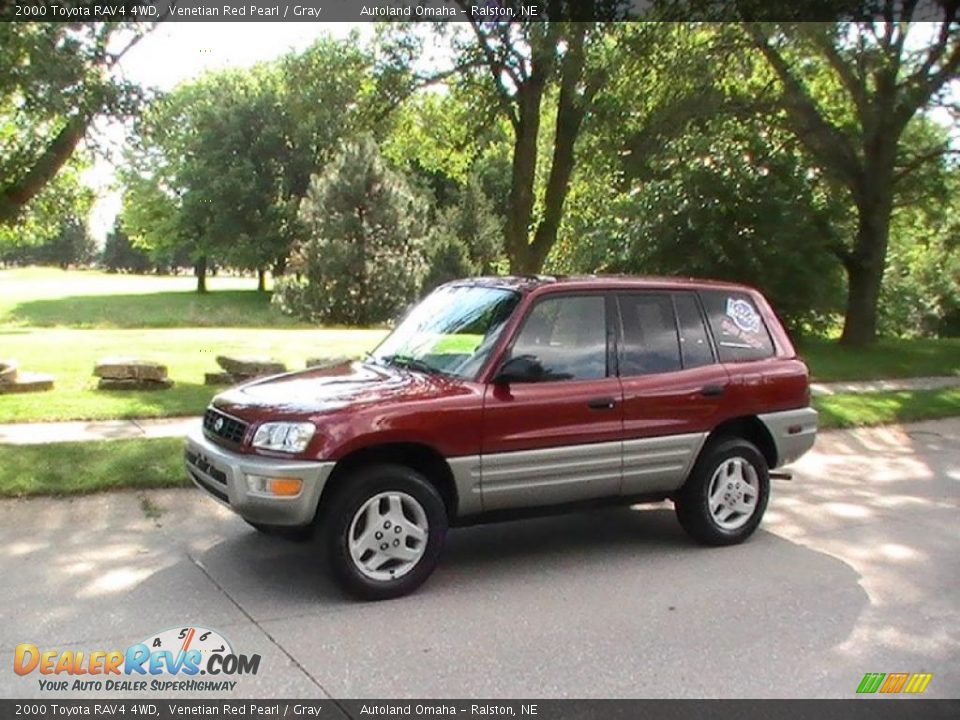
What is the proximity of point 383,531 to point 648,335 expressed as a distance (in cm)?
230

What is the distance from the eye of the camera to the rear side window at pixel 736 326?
6.46 meters

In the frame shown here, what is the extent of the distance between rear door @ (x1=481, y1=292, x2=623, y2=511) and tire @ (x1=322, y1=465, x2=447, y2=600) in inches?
17.1

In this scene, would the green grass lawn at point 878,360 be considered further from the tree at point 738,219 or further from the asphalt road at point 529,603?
the asphalt road at point 529,603

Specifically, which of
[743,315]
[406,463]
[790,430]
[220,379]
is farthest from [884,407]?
[406,463]

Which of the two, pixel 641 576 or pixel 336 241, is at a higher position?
pixel 336 241

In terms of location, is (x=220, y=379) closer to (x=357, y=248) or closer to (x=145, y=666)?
(x=145, y=666)

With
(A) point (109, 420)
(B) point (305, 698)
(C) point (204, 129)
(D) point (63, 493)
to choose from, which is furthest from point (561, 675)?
(C) point (204, 129)

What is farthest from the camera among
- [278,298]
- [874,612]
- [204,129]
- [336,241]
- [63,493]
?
[204,129]

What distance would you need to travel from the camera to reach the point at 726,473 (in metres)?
6.27

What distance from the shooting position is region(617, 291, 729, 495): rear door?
5.87 meters

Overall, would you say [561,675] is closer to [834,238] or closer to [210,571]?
[210,571]

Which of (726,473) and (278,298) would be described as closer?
Answer: (726,473)

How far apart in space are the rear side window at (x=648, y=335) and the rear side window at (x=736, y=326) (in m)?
0.39

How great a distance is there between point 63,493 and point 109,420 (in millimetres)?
2988
